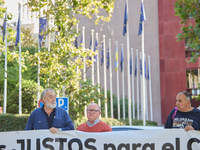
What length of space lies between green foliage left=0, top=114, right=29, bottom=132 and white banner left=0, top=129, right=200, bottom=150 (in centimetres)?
1047

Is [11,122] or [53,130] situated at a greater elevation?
[53,130]

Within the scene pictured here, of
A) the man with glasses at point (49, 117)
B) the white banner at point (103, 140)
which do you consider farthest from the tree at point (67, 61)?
the white banner at point (103, 140)

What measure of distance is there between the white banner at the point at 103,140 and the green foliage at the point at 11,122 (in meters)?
10.5

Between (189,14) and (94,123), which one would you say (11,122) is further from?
(94,123)

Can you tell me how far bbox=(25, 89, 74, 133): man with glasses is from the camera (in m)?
7.16

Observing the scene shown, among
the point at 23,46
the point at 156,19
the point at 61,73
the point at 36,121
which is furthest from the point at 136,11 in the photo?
the point at 36,121

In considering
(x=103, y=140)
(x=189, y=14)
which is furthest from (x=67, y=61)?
(x=103, y=140)

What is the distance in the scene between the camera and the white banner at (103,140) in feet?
22.2

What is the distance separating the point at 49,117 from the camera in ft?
23.8

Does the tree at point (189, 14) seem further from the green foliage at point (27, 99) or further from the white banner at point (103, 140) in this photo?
the green foliage at point (27, 99)

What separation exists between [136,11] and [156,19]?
240cm

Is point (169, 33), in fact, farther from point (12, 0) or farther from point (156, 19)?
point (12, 0)

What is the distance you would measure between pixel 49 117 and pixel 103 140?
107 centimetres

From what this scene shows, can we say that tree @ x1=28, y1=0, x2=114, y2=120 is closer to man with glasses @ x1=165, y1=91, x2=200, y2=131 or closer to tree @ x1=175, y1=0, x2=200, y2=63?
tree @ x1=175, y1=0, x2=200, y2=63
